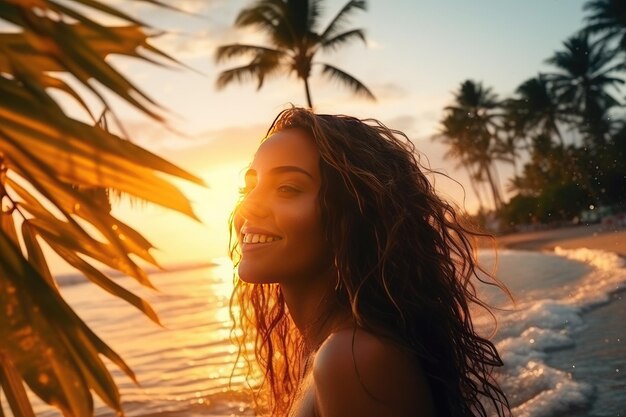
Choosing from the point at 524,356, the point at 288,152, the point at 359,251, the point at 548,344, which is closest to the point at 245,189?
the point at 288,152

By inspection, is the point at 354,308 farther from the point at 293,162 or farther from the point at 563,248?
the point at 563,248

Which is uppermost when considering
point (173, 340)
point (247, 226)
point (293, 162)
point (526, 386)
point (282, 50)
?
point (282, 50)

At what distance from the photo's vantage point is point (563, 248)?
80.7 feet

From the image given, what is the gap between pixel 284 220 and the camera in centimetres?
178

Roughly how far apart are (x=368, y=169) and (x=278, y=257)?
14.2 inches

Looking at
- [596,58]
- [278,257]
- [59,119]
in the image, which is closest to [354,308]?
[278,257]

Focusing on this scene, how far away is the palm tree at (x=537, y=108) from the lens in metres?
49.4

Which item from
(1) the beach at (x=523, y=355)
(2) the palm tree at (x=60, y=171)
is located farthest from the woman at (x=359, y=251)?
(2) the palm tree at (x=60, y=171)

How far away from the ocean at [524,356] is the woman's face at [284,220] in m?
0.35

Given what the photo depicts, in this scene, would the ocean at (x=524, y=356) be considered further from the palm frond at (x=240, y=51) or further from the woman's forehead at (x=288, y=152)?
the palm frond at (x=240, y=51)

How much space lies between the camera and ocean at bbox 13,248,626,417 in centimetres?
548

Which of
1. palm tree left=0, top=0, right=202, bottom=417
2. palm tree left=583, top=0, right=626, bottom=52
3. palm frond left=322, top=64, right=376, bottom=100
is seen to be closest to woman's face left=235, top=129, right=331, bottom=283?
palm tree left=0, top=0, right=202, bottom=417

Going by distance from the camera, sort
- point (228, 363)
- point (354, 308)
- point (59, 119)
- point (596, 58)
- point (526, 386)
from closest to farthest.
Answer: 1. point (59, 119)
2. point (354, 308)
3. point (526, 386)
4. point (228, 363)
5. point (596, 58)

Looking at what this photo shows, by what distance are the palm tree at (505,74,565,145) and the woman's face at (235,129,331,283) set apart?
4933cm
